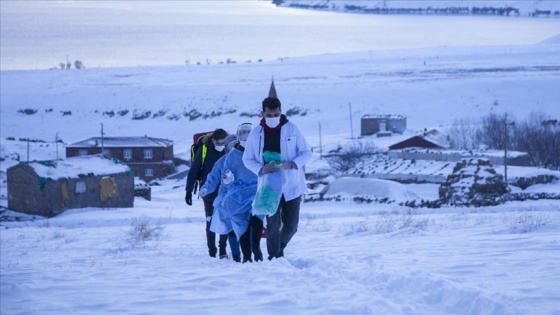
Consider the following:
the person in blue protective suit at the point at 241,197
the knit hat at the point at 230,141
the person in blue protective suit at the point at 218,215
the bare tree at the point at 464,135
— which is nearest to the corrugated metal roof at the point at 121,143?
the bare tree at the point at 464,135

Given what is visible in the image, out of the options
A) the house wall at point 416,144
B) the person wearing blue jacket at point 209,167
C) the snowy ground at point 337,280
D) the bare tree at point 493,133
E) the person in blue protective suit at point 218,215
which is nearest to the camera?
the snowy ground at point 337,280

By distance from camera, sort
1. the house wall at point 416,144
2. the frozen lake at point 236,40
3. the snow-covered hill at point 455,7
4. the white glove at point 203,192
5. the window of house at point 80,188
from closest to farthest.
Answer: the white glove at point 203,192 → the window of house at point 80,188 → the snow-covered hill at point 455,7 → the house wall at point 416,144 → the frozen lake at point 236,40

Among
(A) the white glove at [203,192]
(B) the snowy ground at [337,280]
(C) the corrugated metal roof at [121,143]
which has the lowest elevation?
(B) the snowy ground at [337,280]

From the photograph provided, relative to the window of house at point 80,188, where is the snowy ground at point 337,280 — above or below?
above

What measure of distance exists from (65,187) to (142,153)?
1729cm

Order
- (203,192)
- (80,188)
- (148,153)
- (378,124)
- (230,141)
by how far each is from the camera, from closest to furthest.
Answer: (203,192) → (230,141) → (80,188) → (148,153) → (378,124)

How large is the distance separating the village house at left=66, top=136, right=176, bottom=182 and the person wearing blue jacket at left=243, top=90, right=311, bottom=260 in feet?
133

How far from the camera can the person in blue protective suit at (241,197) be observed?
8.93 meters

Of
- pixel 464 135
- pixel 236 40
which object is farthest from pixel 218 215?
pixel 236 40

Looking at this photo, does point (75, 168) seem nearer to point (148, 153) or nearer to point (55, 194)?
point (55, 194)

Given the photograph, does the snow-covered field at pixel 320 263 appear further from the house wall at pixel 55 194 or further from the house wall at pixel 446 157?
the house wall at pixel 446 157

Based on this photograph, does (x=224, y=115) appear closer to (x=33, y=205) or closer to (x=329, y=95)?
(x=329, y=95)

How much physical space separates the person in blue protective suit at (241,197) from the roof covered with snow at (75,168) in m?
24.2

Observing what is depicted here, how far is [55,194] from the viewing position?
32.2 metres
